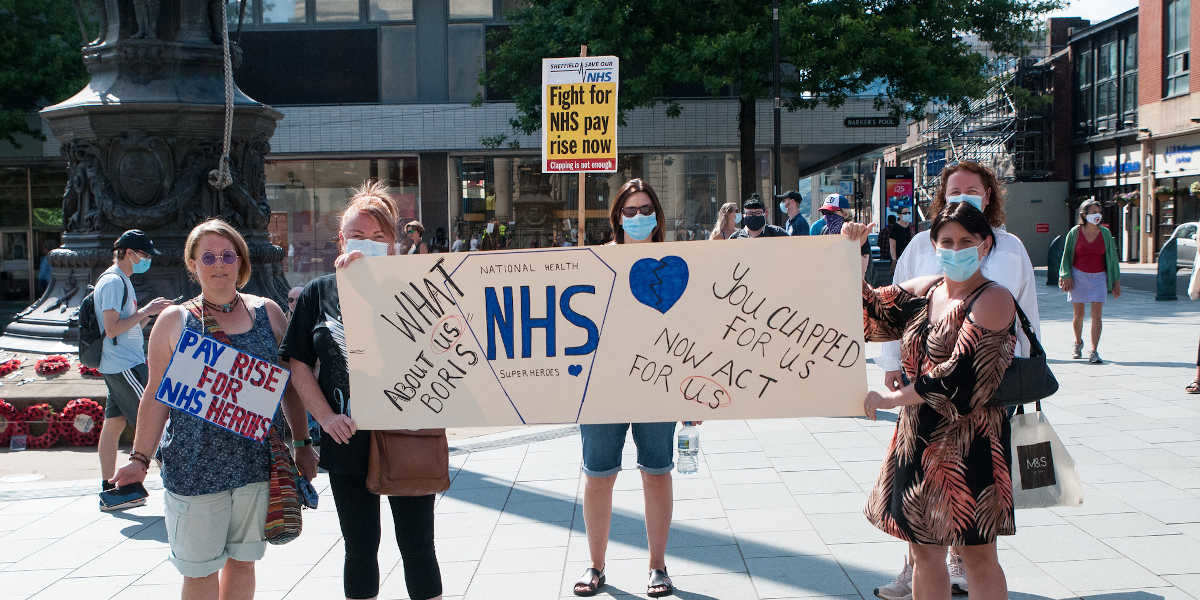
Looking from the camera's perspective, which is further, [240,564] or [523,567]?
[523,567]

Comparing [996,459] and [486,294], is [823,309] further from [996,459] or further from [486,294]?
[486,294]

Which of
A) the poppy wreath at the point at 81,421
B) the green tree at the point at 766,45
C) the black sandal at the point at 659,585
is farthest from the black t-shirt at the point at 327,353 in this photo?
the green tree at the point at 766,45

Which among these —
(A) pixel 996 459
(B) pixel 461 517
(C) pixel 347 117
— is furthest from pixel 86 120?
(C) pixel 347 117

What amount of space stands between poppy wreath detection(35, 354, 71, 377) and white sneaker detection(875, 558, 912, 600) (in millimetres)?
7276

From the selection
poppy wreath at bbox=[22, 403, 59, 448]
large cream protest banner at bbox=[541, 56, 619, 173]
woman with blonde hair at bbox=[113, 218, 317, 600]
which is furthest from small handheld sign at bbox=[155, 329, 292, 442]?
poppy wreath at bbox=[22, 403, 59, 448]

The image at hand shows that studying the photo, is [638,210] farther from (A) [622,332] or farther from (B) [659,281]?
(A) [622,332]

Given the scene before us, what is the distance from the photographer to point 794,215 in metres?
10.8

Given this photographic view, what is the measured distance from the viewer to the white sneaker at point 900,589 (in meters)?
4.31

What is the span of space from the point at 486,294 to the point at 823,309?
126cm

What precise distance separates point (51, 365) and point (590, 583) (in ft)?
20.5

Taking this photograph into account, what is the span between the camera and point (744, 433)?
8062mm

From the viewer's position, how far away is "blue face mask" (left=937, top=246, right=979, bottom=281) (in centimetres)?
334

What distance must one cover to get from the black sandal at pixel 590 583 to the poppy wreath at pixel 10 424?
5741mm

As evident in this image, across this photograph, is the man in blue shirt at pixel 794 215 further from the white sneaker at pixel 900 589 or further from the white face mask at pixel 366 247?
the white face mask at pixel 366 247
